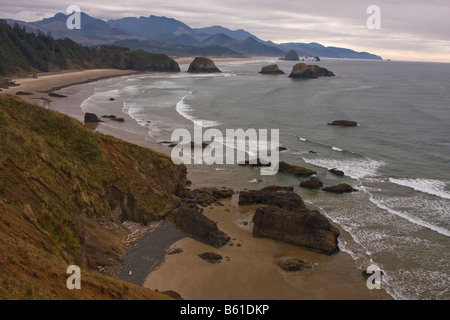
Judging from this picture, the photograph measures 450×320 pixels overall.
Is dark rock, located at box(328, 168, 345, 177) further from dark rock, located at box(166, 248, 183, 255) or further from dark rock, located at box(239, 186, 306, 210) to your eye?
dark rock, located at box(166, 248, 183, 255)

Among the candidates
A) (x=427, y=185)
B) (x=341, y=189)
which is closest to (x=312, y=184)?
(x=341, y=189)

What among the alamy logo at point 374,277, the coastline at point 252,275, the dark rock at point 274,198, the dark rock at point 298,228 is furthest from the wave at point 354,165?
the coastline at point 252,275

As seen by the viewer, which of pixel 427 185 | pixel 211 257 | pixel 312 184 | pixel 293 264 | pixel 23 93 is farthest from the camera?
pixel 23 93

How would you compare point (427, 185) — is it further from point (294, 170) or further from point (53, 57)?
point (53, 57)

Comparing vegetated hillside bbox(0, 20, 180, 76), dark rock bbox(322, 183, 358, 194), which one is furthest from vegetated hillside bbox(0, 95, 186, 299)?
vegetated hillside bbox(0, 20, 180, 76)

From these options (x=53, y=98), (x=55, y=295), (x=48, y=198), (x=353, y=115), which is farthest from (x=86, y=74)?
(x=55, y=295)

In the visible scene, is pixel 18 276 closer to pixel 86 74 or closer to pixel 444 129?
pixel 444 129
